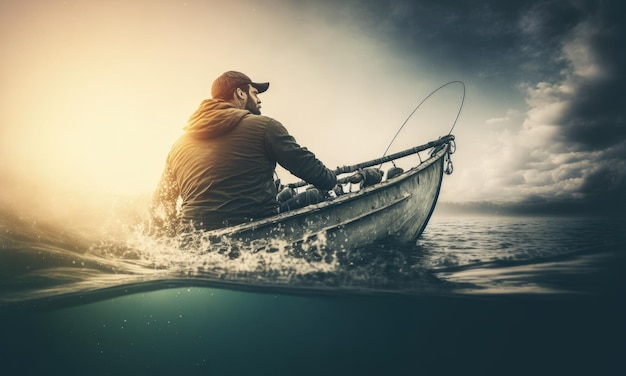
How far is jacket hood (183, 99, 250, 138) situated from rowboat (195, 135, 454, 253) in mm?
993

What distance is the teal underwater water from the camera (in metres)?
4.17

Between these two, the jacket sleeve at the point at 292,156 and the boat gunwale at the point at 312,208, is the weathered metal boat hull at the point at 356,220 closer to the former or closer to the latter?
the boat gunwale at the point at 312,208

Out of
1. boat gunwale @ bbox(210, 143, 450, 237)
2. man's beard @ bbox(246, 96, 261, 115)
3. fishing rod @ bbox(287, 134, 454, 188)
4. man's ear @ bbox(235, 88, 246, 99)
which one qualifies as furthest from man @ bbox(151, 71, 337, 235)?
fishing rod @ bbox(287, 134, 454, 188)

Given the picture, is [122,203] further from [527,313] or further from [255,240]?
[527,313]

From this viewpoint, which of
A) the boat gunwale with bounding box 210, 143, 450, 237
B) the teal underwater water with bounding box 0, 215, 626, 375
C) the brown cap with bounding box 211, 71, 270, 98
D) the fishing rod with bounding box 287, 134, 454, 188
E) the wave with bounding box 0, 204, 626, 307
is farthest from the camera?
the fishing rod with bounding box 287, 134, 454, 188

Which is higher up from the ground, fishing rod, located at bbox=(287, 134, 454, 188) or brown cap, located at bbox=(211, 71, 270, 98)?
A: brown cap, located at bbox=(211, 71, 270, 98)

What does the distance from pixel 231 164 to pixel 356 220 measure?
1616 mm

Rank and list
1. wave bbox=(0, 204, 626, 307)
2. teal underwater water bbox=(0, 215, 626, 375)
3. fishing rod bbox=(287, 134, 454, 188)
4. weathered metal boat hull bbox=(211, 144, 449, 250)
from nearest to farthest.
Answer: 1. weathered metal boat hull bbox=(211, 144, 449, 250)
2. wave bbox=(0, 204, 626, 307)
3. teal underwater water bbox=(0, 215, 626, 375)
4. fishing rod bbox=(287, 134, 454, 188)

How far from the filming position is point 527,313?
4977mm

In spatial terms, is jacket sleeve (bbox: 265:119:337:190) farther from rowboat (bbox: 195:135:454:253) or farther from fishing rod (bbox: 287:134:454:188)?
fishing rod (bbox: 287:134:454:188)

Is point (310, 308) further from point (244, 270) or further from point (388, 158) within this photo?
point (388, 158)

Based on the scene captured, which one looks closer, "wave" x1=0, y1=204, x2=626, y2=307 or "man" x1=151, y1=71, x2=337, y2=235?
"man" x1=151, y1=71, x2=337, y2=235

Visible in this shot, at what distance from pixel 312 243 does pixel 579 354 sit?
619 cm

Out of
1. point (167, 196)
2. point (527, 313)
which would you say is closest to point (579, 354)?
point (527, 313)
